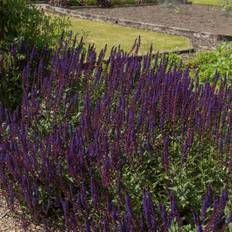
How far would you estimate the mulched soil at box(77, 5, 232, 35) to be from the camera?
18.8 metres

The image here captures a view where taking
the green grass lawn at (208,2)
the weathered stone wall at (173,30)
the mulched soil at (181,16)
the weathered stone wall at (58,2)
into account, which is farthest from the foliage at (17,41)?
the green grass lawn at (208,2)

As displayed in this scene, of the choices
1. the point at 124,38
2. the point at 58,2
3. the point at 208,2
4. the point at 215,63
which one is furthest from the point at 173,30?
the point at 208,2

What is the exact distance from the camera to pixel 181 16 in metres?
22.1

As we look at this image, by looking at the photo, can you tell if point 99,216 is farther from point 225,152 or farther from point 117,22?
point 117,22

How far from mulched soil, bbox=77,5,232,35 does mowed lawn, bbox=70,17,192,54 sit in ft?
7.02

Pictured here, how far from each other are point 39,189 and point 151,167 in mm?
1016

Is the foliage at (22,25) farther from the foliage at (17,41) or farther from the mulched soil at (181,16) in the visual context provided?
the mulched soil at (181,16)

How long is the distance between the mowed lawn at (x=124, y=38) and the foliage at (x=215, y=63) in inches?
89.6

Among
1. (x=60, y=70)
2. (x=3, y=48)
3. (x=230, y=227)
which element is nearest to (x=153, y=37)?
(x=3, y=48)

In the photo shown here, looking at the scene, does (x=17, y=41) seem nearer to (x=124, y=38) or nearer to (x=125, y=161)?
(x=125, y=161)

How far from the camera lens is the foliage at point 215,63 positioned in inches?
340

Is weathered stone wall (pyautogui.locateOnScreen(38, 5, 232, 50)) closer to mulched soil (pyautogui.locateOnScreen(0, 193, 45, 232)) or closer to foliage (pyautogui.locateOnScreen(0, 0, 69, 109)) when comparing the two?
foliage (pyautogui.locateOnScreen(0, 0, 69, 109))

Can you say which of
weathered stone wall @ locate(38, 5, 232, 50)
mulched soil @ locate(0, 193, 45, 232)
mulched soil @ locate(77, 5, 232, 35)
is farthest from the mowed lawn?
mulched soil @ locate(0, 193, 45, 232)

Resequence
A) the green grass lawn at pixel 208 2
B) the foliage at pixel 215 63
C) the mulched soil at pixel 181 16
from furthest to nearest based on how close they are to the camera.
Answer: the green grass lawn at pixel 208 2
the mulched soil at pixel 181 16
the foliage at pixel 215 63
